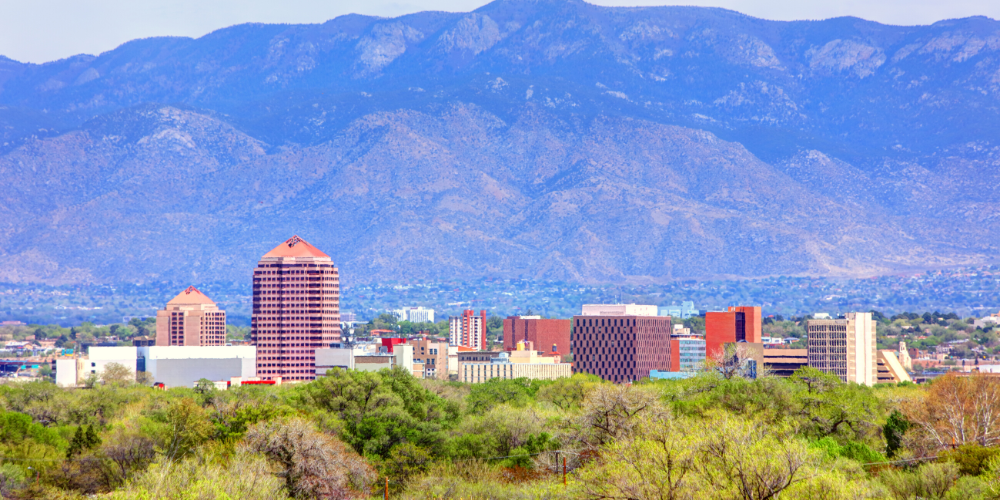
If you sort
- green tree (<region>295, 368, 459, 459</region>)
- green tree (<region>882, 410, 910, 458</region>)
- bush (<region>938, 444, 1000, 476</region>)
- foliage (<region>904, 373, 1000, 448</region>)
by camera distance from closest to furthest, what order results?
bush (<region>938, 444, 1000, 476</region>), green tree (<region>882, 410, 910, 458</region>), foliage (<region>904, 373, 1000, 448</region>), green tree (<region>295, 368, 459, 459</region>)

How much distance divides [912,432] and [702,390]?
20.2m

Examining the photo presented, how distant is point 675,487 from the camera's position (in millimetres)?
53406

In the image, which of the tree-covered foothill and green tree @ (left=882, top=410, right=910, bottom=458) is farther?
green tree @ (left=882, top=410, right=910, bottom=458)

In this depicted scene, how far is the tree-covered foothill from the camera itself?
2192 inches

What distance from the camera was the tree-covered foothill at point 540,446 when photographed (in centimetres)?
5569

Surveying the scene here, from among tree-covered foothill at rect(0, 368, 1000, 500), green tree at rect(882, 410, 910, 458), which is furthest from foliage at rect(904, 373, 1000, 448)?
green tree at rect(882, 410, 910, 458)

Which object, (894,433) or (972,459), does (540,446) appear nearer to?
(894,433)

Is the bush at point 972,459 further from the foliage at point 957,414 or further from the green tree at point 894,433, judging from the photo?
the green tree at point 894,433

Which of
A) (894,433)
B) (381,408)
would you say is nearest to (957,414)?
(894,433)

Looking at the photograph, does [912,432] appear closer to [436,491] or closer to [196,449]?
[436,491]

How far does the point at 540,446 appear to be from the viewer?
97.3 m

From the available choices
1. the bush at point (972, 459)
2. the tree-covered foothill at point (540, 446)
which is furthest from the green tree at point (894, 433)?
the bush at point (972, 459)

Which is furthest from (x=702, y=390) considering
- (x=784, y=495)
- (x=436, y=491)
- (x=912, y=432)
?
(x=784, y=495)

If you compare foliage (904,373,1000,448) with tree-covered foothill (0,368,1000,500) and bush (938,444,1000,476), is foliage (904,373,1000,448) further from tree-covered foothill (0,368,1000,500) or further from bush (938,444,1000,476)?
bush (938,444,1000,476)
